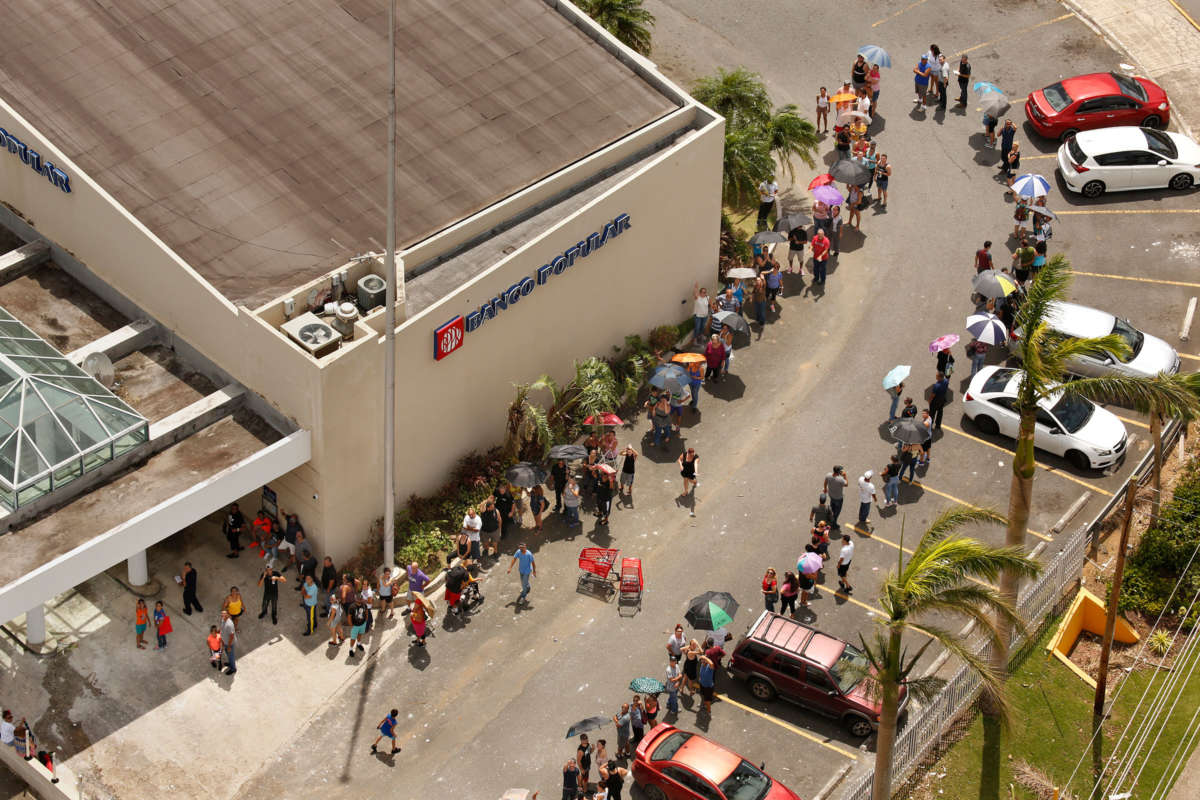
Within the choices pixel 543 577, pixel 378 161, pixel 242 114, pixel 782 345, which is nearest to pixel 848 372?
pixel 782 345

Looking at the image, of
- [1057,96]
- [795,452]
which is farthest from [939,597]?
[1057,96]

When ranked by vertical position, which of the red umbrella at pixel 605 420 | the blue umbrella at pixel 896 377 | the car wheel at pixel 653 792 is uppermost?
the blue umbrella at pixel 896 377

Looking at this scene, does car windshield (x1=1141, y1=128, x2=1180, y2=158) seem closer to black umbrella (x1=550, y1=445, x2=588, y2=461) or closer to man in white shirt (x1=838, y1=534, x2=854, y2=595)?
man in white shirt (x1=838, y1=534, x2=854, y2=595)

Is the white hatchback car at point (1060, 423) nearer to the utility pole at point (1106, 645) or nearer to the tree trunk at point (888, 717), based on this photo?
the utility pole at point (1106, 645)

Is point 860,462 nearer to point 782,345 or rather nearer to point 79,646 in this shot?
point 782,345

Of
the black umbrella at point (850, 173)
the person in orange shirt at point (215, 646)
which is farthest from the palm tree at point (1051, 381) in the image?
the person in orange shirt at point (215, 646)

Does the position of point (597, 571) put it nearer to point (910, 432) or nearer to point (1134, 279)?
point (910, 432)
